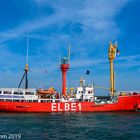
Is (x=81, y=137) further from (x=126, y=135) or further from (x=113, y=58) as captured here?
(x=113, y=58)

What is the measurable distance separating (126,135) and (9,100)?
40082mm

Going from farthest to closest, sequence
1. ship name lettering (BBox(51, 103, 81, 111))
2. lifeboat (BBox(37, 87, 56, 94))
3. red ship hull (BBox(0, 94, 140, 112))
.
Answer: lifeboat (BBox(37, 87, 56, 94)), ship name lettering (BBox(51, 103, 81, 111)), red ship hull (BBox(0, 94, 140, 112))

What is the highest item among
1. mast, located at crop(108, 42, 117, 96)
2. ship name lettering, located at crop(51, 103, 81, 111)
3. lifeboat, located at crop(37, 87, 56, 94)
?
mast, located at crop(108, 42, 117, 96)

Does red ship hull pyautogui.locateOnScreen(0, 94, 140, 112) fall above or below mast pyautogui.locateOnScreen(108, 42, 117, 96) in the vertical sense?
below

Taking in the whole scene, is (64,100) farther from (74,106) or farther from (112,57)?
(112,57)

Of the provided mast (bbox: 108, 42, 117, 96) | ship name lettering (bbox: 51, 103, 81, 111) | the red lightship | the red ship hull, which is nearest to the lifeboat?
the red lightship

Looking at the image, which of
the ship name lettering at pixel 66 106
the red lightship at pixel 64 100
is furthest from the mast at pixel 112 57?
the ship name lettering at pixel 66 106

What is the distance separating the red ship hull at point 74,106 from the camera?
A: 74250 mm

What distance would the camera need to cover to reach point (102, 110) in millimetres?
77438

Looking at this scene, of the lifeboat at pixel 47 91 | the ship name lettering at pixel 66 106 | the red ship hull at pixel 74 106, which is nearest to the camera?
the red ship hull at pixel 74 106

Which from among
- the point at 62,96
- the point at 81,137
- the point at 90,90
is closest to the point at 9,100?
the point at 62,96

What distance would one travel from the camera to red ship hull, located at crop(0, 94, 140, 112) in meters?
74.2

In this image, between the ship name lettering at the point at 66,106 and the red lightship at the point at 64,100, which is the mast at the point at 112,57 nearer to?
the red lightship at the point at 64,100

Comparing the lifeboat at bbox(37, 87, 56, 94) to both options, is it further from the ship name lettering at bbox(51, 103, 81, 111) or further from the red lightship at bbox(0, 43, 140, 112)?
the ship name lettering at bbox(51, 103, 81, 111)
